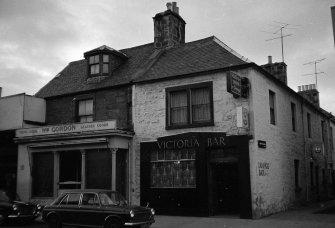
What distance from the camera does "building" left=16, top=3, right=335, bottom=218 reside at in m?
16.9

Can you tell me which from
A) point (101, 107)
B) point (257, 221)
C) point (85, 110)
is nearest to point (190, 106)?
point (101, 107)

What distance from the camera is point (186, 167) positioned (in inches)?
696

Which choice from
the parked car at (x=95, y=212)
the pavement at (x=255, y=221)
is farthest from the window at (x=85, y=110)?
the parked car at (x=95, y=212)

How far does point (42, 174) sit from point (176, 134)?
26.9ft

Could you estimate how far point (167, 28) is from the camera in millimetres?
23000

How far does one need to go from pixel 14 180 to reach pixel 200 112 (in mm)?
12794

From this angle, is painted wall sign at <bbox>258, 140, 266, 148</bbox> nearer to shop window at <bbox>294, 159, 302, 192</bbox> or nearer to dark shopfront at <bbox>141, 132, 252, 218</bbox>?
dark shopfront at <bbox>141, 132, 252, 218</bbox>

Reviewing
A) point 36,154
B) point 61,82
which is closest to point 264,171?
point 36,154

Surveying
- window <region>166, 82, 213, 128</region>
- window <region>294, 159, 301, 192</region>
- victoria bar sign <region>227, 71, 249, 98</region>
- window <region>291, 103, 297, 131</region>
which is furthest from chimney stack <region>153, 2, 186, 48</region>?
window <region>294, 159, 301, 192</region>

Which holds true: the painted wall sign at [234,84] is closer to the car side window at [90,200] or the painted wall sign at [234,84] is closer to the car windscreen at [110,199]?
the car windscreen at [110,199]

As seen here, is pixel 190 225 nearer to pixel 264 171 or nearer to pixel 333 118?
pixel 264 171

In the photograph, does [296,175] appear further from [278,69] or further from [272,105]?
[278,69]

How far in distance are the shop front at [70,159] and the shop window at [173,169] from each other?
168 cm

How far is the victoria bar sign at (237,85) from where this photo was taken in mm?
15717
